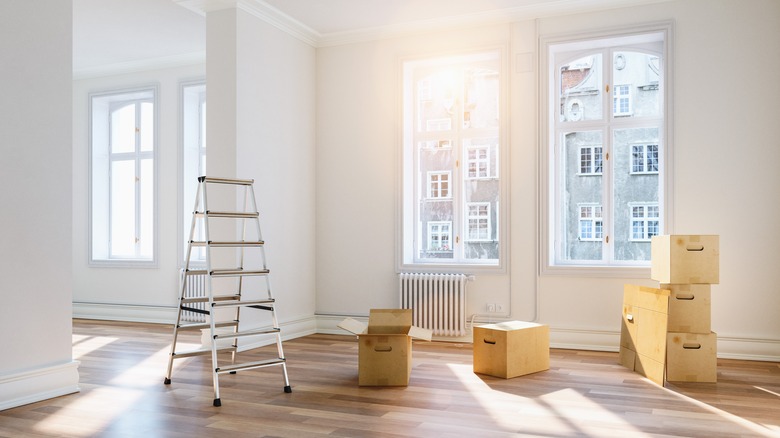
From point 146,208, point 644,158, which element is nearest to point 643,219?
point 644,158

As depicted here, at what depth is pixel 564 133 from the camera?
6156mm

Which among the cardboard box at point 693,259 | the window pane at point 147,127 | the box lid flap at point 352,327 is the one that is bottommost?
the box lid flap at point 352,327

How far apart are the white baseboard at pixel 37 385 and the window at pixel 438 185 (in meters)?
3.72

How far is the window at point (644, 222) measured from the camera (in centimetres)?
582

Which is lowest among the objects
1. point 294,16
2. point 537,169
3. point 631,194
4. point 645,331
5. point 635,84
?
point 645,331

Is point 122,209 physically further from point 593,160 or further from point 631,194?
point 631,194

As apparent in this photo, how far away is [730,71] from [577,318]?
2.46 meters

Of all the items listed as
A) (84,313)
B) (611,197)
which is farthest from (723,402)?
(84,313)

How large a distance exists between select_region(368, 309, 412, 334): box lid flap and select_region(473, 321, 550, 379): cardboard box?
61 cm

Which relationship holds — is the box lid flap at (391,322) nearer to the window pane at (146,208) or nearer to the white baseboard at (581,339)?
the white baseboard at (581,339)

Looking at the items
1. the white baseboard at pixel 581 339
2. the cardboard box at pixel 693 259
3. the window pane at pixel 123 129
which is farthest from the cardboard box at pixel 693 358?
the window pane at pixel 123 129

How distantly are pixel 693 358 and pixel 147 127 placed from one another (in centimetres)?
668

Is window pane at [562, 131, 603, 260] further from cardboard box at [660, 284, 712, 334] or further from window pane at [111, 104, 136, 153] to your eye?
window pane at [111, 104, 136, 153]

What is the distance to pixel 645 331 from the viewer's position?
4.69 meters
